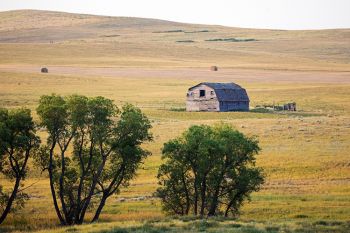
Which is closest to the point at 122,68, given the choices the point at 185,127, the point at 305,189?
the point at 185,127

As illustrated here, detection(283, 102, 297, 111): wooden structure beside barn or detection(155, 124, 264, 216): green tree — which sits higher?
detection(283, 102, 297, 111): wooden structure beside barn

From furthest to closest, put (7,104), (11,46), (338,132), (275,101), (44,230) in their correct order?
(11,46)
(275,101)
(7,104)
(338,132)
(44,230)

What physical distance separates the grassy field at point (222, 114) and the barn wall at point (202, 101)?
185 centimetres

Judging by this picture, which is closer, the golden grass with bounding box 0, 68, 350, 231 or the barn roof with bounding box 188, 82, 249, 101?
the golden grass with bounding box 0, 68, 350, 231

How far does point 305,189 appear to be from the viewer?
3884 centimetres

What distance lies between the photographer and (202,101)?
87.2 metres

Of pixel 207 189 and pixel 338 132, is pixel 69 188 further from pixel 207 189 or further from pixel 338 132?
pixel 338 132

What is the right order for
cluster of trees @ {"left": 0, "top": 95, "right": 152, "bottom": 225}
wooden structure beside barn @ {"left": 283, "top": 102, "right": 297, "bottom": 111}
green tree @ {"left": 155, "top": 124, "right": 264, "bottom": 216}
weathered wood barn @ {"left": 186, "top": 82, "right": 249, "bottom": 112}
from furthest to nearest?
weathered wood barn @ {"left": 186, "top": 82, "right": 249, "bottom": 112} < wooden structure beside barn @ {"left": 283, "top": 102, "right": 297, "bottom": 111} < green tree @ {"left": 155, "top": 124, "right": 264, "bottom": 216} < cluster of trees @ {"left": 0, "top": 95, "right": 152, "bottom": 225}

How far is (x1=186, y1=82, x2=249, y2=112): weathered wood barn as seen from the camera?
8575cm

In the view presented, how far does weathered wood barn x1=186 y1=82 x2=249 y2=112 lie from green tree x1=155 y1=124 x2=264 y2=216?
52600 millimetres

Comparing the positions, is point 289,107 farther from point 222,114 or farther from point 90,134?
point 90,134

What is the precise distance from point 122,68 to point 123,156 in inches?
4235

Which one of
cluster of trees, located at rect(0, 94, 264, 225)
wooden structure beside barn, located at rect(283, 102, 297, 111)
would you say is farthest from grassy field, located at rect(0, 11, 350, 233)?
wooden structure beside barn, located at rect(283, 102, 297, 111)

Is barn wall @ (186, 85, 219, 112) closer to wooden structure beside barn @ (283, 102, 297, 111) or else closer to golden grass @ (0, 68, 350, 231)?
golden grass @ (0, 68, 350, 231)
